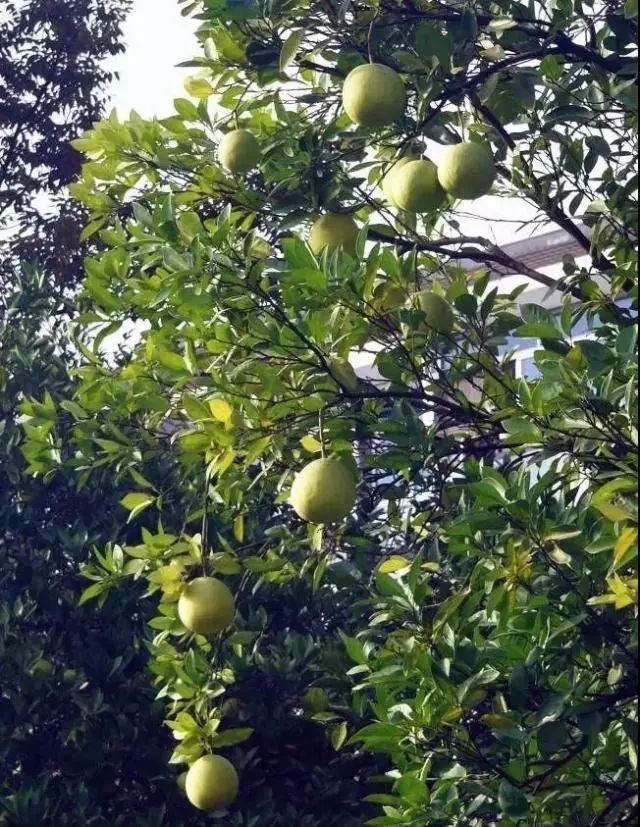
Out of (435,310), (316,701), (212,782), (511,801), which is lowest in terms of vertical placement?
(511,801)

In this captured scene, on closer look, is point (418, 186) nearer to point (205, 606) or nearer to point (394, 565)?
Result: point (394, 565)

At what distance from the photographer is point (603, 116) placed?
364 centimetres

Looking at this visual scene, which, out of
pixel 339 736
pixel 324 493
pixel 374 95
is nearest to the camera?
pixel 324 493

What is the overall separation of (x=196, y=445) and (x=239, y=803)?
6.94ft

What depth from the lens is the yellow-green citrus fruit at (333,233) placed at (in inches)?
129

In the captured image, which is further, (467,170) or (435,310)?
(435,310)

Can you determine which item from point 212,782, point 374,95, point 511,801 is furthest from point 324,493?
point 212,782

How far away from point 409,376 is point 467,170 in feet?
1.95

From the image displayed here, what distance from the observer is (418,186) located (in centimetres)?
302

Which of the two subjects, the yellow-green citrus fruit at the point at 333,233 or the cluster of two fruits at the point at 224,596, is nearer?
the cluster of two fruits at the point at 224,596

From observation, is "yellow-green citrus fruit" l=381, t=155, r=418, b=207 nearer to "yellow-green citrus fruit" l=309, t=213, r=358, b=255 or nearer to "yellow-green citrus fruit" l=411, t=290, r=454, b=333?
"yellow-green citrus fruit" l=309, t=213, r=358, b=255

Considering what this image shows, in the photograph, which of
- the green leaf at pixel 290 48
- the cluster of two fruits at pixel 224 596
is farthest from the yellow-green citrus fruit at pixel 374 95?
the cluster of two fruits at pixel 224 596

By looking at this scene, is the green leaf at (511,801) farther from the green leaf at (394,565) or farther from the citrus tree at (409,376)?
the green leaf at (394,565)

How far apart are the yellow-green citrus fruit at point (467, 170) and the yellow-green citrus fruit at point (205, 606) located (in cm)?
109
